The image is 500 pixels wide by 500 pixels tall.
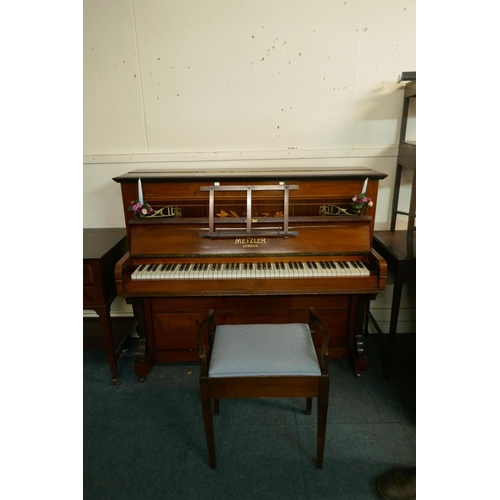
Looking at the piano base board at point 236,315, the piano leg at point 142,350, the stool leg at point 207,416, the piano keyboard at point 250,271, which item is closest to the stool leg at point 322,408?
the stool leg at point 207,416

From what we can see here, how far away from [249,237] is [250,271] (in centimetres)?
22

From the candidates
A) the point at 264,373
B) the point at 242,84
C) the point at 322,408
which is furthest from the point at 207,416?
the point at 242,84

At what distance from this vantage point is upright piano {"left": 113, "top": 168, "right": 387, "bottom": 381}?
177cm

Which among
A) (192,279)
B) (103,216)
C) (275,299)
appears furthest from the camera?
(103,216)

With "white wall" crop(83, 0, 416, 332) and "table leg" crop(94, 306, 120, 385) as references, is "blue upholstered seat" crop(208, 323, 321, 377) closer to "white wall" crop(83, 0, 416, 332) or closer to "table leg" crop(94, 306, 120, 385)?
"table leg" crop(94, 306, 120, 385)

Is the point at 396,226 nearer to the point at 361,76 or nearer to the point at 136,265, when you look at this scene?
the point at 361,76

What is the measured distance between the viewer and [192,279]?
1.76 meters

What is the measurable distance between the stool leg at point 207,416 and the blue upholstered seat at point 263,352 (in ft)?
0.21

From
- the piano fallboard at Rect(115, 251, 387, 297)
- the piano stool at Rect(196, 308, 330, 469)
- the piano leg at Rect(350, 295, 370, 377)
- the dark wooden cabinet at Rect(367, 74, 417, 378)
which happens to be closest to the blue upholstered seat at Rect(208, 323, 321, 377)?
the piano stool at Rect(196, 308, 330, 469)

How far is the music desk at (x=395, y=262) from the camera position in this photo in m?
1.88

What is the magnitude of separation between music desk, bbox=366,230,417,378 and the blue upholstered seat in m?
0.74

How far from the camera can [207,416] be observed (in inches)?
55.5

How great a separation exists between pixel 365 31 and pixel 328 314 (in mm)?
1833

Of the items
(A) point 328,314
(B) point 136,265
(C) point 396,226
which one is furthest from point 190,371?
(C) point 396,226
